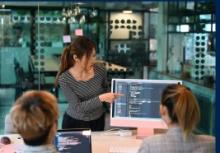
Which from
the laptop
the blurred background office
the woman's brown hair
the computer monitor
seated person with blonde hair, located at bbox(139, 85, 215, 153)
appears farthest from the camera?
the blurred background office

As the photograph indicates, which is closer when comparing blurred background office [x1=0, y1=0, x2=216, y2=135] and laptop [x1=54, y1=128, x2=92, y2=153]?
laptop [x1=54, y1=128, x2=92, y2=153]

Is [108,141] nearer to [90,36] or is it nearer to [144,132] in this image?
[144,132]

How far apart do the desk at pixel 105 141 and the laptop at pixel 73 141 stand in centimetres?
31

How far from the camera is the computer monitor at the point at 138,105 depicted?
3.04 m

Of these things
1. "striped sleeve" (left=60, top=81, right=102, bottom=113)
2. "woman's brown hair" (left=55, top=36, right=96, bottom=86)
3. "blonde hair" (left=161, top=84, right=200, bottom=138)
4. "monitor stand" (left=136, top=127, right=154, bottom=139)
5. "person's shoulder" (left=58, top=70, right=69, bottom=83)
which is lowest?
"monitor stand" (left=136, top=127, right=154, bottom=139)

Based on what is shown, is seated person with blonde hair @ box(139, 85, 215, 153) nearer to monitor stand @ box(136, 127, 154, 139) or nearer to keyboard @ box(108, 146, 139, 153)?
keyboard @ box(108, 146, 139, 153)

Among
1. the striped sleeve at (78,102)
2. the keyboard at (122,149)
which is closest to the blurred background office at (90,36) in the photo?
the striped sleeve at (78,102)

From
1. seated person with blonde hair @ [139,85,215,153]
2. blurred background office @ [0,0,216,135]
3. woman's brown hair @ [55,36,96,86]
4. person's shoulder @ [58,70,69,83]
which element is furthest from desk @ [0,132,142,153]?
blurred background office @ [0,0,216,135]

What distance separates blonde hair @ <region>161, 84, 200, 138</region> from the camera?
2.11 metres

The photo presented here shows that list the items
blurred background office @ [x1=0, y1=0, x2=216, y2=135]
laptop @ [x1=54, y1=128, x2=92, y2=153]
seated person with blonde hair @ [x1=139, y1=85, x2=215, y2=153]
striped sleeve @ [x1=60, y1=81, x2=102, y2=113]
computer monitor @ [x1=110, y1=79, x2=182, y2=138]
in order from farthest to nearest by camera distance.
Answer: blurred background office @ [x1=0, y1=0, x2=216, y2=135]
striped sleeve @ [x1=60, y1=81, x2=102, y2=113]
computer monitor @ [x1=110, y1=79, x2=182, y2=138]
laptop @ [x1=54, y1=128, x2=92, y2=153]
seated person with blonde hair @ [x1=139, y1=85, x2=215, y2=153]

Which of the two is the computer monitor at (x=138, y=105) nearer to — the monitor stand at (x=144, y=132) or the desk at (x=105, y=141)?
the monitor stand at (x=144, y=132)

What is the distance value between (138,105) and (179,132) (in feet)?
3.23

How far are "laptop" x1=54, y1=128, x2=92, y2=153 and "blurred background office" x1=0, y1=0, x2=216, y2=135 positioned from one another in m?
4.81

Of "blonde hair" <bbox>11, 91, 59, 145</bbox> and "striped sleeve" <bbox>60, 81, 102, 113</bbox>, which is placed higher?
"blonde hair" <bbox>11, 91, 59, 145</bbox>
